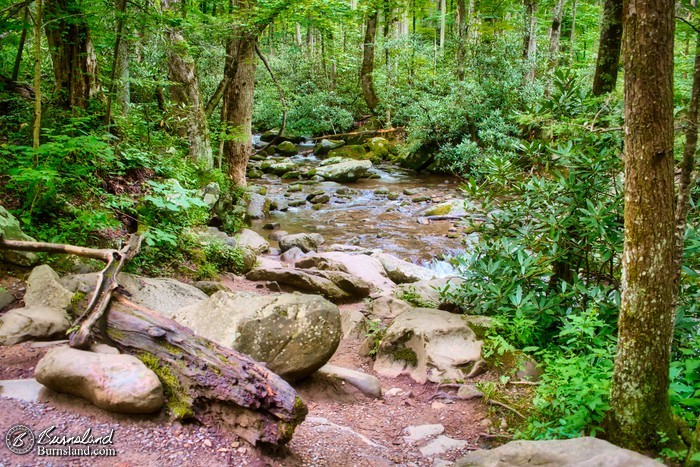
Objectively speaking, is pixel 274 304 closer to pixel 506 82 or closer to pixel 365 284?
pixel 365 284

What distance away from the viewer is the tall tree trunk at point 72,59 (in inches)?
256

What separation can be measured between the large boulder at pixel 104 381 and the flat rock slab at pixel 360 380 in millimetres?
2043

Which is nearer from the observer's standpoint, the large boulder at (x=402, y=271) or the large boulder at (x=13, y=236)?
the large boulder at (x=13, y=236)

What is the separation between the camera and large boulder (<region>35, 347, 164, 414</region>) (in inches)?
109

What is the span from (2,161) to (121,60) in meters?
3.32

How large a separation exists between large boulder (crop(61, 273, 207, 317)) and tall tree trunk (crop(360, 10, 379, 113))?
1909 cm

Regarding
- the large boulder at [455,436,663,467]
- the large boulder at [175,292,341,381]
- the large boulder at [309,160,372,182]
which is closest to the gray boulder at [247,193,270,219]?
the large boulder at [309,160,372,182]

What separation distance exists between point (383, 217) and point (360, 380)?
9.12m

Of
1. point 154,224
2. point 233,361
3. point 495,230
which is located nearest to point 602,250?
point 495,230

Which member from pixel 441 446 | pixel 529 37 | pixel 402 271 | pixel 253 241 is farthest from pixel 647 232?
pixel 529 37

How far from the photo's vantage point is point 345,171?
57.5 feet

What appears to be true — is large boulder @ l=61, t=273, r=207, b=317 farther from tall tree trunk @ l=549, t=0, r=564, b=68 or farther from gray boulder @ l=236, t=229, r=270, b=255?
tall tree trunk @ l=549, t=0, r=564, b=68

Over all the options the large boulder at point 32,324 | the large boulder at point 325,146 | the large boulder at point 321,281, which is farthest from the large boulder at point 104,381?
the large boulder at point 325,146

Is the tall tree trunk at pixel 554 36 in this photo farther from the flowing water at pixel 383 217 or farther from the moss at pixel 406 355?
the moss at pixel 406 355
